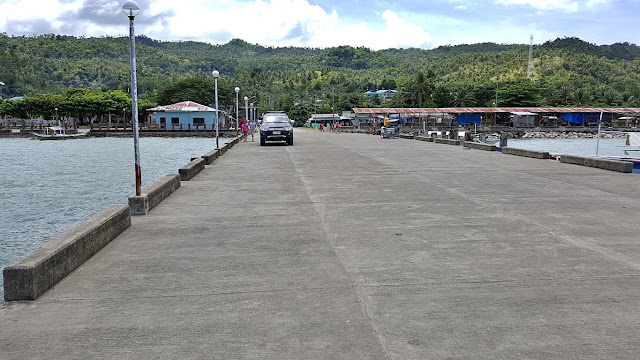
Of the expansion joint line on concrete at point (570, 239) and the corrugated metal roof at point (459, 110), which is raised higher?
the corrugated metal roof at point (459, 110)

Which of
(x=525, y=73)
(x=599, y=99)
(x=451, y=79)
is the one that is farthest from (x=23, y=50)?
(x=599, y=99)

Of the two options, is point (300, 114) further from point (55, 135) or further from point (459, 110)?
point (55, 135)

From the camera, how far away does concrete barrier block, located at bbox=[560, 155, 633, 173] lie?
13281 mm

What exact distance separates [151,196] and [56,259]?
3815 mm

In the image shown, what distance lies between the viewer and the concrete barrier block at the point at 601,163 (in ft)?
43.6

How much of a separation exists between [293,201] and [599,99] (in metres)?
105

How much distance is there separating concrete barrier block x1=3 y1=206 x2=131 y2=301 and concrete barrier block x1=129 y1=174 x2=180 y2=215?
1.39m

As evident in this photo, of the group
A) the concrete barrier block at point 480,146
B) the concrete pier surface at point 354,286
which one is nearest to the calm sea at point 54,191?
the concrete pier surface at point 354,286

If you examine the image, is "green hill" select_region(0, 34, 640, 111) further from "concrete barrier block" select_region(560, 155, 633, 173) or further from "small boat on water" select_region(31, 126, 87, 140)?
"concrete barrier block" select_region(560, 155, 633, 173)

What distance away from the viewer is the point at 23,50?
6865 inches

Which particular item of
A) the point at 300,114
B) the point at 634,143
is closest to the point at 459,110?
the point at 300,114

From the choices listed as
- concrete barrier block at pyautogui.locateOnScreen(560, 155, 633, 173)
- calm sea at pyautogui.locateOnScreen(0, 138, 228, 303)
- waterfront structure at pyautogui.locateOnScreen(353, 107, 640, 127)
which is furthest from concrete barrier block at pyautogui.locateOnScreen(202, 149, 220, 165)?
waterfront structure at pyautogui.locateOnScreen(353, 107, 640, 127)

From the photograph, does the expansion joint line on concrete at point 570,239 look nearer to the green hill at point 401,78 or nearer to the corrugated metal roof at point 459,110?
the corrugated metal roof at point 459,110

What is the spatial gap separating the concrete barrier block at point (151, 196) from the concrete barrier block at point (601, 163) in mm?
11667
